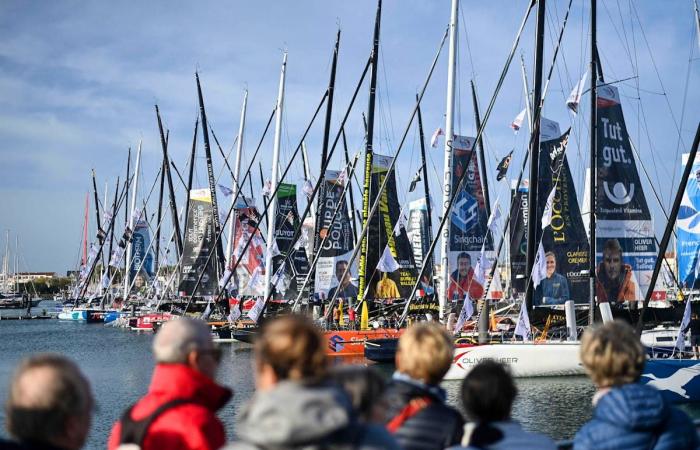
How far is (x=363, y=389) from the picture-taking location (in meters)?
3.04

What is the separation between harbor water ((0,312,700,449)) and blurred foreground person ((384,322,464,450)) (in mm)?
562

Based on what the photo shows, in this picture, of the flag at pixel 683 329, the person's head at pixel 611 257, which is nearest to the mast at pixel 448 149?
the person's head at pixel 611 257

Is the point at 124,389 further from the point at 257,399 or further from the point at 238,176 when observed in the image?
the point at 238,176

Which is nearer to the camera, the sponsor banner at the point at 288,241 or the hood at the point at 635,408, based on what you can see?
the hood at the point at 635,408

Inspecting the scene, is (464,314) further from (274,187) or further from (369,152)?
(274,187)

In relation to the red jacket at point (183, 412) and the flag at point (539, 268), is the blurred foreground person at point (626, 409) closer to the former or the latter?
the red jacket at point (183, 412)

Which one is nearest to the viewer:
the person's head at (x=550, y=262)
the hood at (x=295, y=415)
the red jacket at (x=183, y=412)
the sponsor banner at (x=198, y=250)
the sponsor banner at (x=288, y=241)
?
the hood at (x=295, y=415)

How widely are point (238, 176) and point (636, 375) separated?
49.0 meters

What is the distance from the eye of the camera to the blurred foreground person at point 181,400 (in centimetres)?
355

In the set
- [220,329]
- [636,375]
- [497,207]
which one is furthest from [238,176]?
[636,375]

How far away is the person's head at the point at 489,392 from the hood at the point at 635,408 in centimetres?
51

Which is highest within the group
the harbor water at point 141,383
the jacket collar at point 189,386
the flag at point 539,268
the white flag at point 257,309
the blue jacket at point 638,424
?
the flag at point 539,268

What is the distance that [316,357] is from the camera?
2.77 m

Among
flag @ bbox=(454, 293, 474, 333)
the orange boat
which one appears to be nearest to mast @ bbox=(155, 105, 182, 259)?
the orange boat
